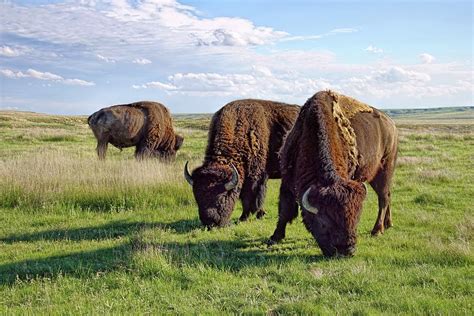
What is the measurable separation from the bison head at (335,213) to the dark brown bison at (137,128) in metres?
12.3

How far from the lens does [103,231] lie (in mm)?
9344

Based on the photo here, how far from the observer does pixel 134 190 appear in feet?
39.4

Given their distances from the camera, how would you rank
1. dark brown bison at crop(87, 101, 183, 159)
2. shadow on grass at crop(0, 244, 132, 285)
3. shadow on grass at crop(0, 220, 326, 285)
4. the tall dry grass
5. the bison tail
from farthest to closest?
the bison tail, dark brown bison at crop(87, 101, 183, 159), the tall dry grass, shadow on grass at crop(0, 220, 326, 285), shadow on grass at crop(0, 244, 132, 285)

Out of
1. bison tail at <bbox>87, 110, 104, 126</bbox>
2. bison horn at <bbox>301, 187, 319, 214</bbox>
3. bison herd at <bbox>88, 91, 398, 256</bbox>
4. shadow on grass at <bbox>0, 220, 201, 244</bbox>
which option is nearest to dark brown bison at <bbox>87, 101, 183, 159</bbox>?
bison tail at <bbox>87, 110, 104, 126</bbox>

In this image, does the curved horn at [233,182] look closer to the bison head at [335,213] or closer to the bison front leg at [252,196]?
the bison front leg at [252,196]

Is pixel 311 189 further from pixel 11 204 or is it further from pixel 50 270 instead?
pixel 11 204

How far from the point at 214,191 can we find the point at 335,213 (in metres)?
2.98

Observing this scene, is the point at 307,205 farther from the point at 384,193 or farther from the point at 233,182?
the point at 384,193

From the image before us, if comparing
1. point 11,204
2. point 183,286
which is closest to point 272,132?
point 183,286

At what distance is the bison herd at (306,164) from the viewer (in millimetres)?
6902

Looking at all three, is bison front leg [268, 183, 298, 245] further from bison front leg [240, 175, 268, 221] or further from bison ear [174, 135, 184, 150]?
bison ear [174, 135, 184, 150]

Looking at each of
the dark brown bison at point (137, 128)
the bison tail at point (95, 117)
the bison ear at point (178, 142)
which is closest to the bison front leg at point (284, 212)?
the dark brown bison at point (137, 128)

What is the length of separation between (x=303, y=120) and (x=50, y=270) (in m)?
4.62

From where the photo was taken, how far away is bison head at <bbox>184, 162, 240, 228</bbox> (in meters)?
9.03
